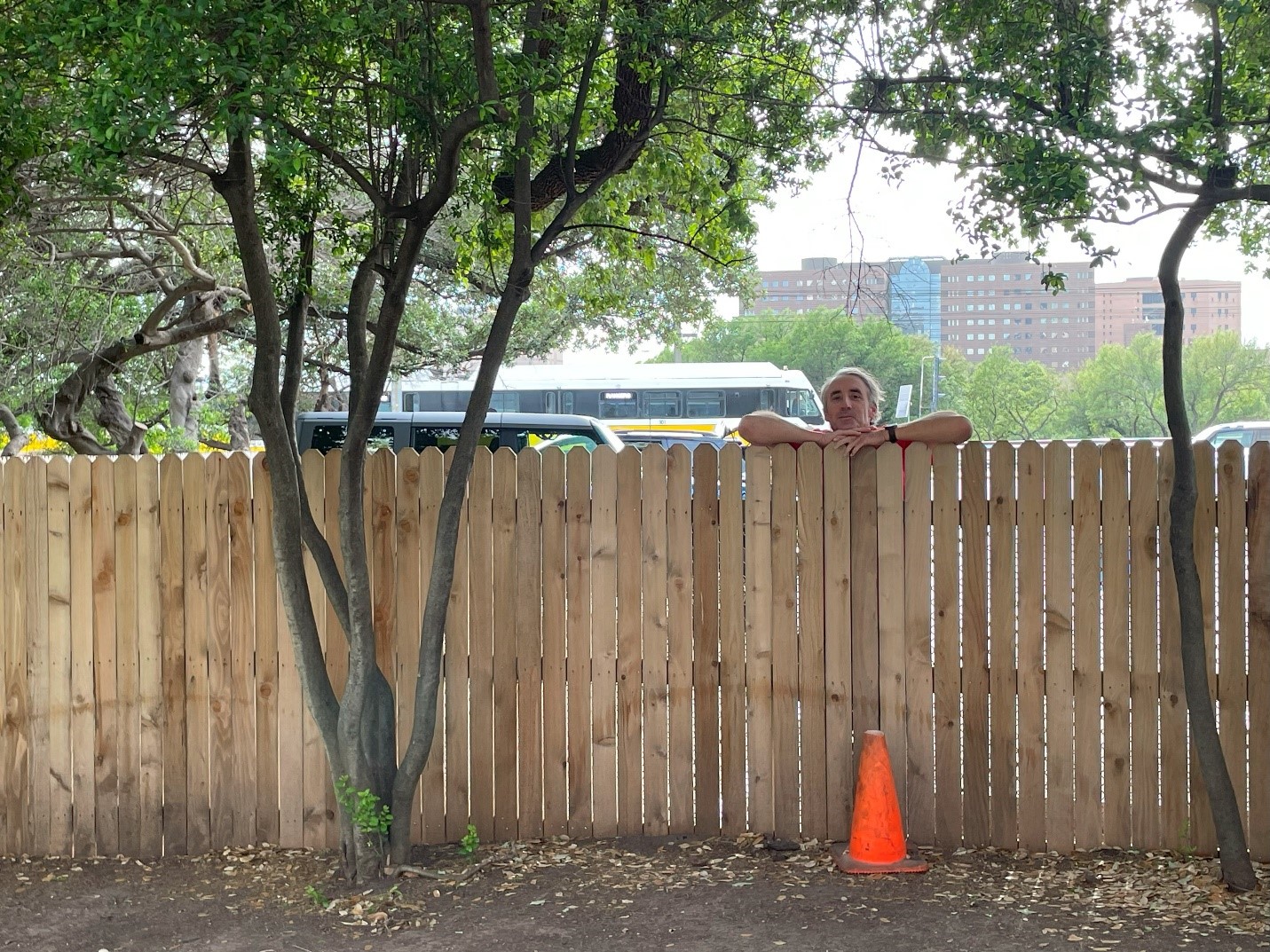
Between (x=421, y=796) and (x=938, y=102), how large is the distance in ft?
12.6

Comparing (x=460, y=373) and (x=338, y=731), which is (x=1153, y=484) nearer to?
(x=338, y=731)

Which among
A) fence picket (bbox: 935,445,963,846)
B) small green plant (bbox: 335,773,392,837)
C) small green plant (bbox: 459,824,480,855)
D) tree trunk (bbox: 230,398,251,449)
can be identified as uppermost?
tree trunk (bbox: 230,398,251,449)

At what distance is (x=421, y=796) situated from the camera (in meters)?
5.32

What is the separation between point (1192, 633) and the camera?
449 centimetres

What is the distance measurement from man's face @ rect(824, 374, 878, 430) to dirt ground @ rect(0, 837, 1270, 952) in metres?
1.93

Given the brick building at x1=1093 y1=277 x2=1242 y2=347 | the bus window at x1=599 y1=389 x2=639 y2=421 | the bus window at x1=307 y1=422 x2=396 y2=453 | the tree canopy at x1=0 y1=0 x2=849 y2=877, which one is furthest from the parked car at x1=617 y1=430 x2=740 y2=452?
the brick building at x1=1093 y1=277 x2=1242 y2=347

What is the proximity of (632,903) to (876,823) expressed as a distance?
3.62ft

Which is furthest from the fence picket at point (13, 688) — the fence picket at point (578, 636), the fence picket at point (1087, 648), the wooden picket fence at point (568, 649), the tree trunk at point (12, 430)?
the tree trunk at point (12, 430)

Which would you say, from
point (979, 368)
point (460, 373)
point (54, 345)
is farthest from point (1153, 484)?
point (979, 368)

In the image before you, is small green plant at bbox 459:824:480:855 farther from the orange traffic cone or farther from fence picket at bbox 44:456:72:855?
the orange traffic cone

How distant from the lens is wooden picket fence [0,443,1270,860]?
5.06 m

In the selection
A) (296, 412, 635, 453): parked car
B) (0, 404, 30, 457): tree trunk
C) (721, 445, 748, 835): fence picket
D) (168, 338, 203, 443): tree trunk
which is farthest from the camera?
(296, 412, 635, 453): parked car

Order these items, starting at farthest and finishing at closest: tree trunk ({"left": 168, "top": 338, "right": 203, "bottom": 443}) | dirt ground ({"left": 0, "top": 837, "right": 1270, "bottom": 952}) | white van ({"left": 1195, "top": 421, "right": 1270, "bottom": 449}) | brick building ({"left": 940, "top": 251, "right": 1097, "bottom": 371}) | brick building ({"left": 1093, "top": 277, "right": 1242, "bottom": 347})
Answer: brick building ({"left": 940, "top": 251, "right": 1097, "bottom": 371})
brick building ({"left": 1093, "top": 277, "right": 1242, "bottom": 347})
white van ({"left": 1195, "top": 421, "right": 1270, "bottom": 449})
tree trunk ({"left": 168, "top": 338, "right": 203, "bottom": 443})
dirt ground ({"left": 0, "top": 837, "right": 1270, "bottom": 952})

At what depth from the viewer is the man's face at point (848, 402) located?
5285 millimetres
